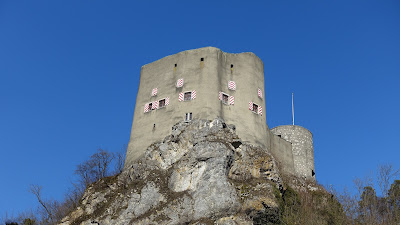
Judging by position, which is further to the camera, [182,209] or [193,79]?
[193,79]

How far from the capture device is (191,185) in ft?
107

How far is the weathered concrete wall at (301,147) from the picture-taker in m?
43.1

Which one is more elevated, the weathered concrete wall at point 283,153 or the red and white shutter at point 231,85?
the red and white shutter at point 231,85

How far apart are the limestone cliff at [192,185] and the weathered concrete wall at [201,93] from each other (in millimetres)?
1142

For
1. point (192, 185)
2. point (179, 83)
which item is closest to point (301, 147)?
point (179, 83)

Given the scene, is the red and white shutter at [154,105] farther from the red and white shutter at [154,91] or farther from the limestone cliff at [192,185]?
the limestone cliff at [192,185]

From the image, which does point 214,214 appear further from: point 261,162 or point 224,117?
point 224,117

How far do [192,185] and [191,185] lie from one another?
8 cm

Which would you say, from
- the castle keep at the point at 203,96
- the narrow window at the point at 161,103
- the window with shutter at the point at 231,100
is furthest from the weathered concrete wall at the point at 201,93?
the narrow window at the point at 161,103

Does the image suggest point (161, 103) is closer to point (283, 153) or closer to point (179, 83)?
point (179, 83)

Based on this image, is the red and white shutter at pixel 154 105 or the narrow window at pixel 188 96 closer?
the narrow window at pixel 188 96

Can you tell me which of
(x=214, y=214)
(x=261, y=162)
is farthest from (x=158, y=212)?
(x=261, y=162)

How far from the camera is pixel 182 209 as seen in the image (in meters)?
31.6

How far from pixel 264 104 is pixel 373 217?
42.7 ft
